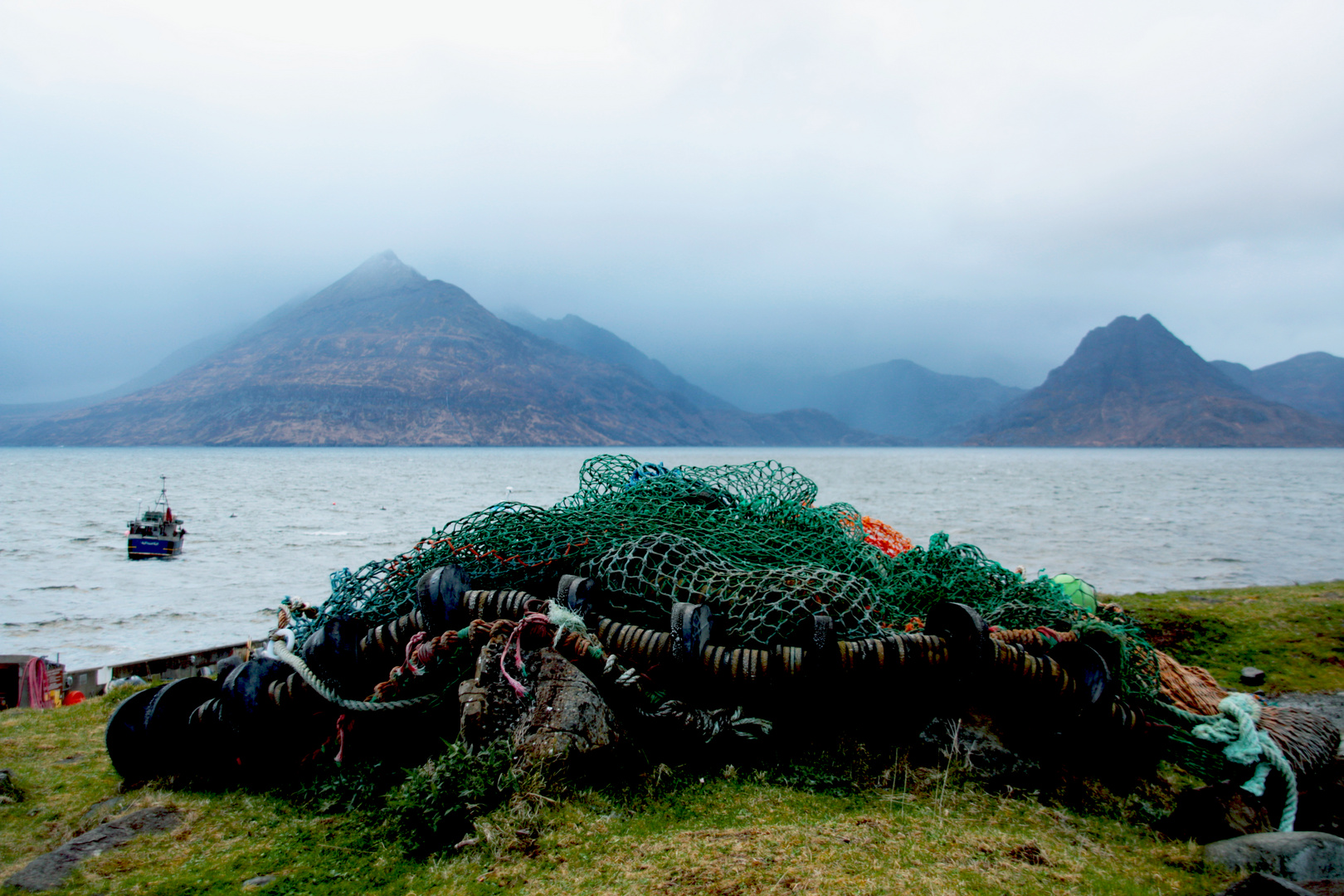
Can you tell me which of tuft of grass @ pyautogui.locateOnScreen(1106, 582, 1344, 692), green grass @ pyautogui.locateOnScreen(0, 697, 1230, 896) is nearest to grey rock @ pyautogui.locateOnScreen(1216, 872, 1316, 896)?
green grass @ pyautogui.locateOnScreen(0, 697, 1230, 896)

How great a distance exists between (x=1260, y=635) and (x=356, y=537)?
1409 inches

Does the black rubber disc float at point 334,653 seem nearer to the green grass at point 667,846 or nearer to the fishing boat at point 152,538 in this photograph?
the green grass at point 667,846

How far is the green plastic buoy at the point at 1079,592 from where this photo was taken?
6930 mm

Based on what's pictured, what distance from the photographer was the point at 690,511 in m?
6.57

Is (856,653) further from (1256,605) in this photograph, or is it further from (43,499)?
(43,499)

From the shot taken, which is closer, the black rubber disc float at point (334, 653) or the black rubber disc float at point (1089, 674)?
the black rubber disc float at point (1089, 674)

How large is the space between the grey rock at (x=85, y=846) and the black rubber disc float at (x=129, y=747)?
2.02ft

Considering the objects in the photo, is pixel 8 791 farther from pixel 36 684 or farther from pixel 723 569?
pixel 36 684

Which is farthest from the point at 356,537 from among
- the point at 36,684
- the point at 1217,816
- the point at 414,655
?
the point at 1217,816

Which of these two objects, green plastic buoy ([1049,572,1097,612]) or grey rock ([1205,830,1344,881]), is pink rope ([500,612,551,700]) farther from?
green plastic buoy ([1049,572,1097,612])

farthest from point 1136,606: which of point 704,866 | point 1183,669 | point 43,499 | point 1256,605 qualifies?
point 43,499

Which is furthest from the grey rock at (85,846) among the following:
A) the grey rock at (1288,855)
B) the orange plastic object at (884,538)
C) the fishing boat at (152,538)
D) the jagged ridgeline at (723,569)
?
the fishing boat at (152,538)

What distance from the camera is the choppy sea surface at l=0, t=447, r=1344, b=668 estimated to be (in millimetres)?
20109

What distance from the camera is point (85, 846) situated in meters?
3.69
